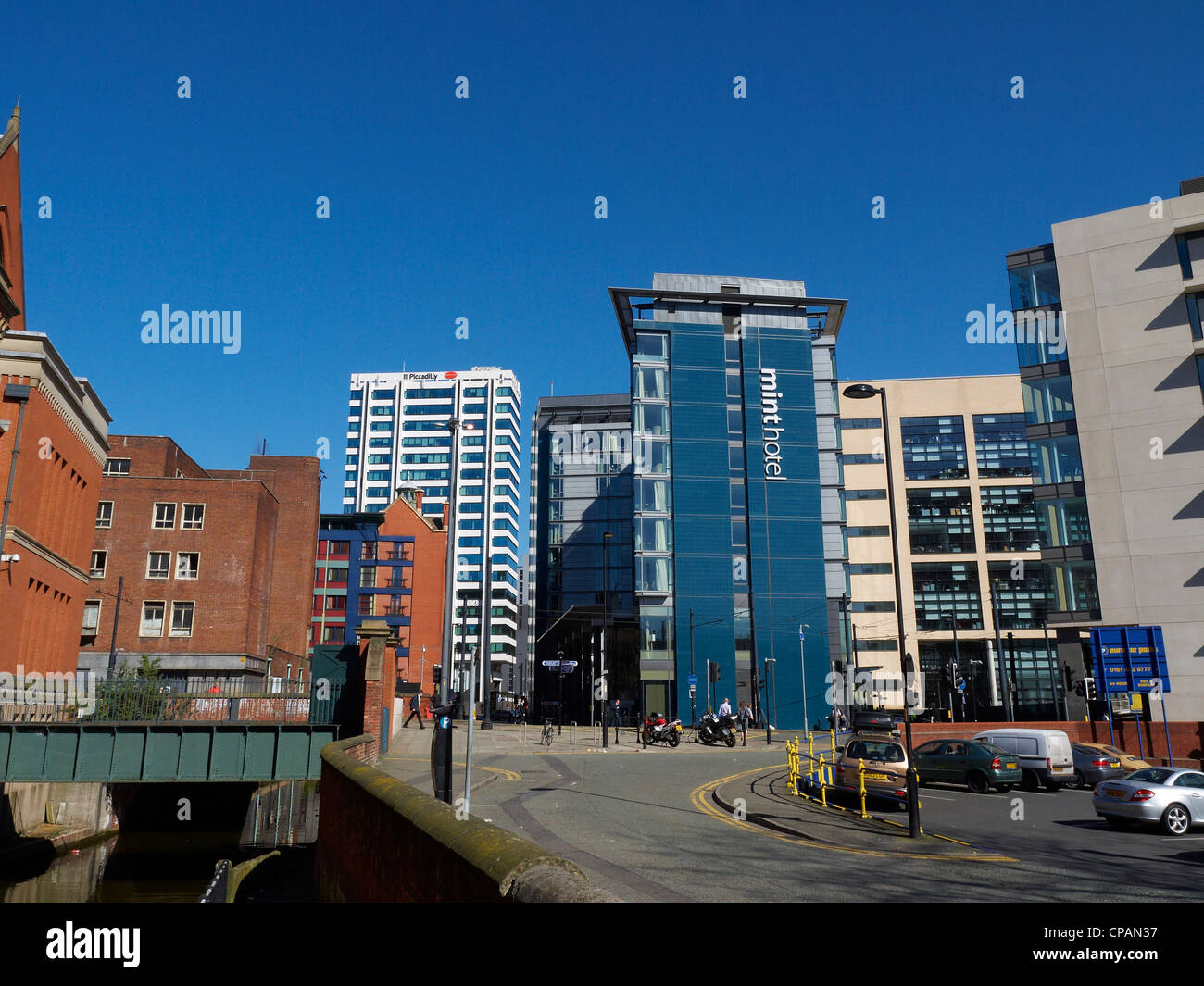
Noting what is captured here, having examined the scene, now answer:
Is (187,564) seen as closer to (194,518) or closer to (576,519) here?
(194,518)

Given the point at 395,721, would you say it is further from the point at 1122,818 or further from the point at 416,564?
the point at 416,564

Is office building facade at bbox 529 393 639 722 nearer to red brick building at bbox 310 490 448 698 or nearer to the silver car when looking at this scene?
red brick building at bbox 310 490 448 698

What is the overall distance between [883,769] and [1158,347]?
34.4 meters

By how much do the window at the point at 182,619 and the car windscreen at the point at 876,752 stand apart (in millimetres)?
49264

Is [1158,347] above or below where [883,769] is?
above

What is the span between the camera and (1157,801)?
17859 millimetres

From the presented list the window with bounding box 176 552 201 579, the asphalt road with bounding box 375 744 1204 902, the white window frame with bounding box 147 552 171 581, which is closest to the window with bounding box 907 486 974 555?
the window with bounding box 176 552 201 579

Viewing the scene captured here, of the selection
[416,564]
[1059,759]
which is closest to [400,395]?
[416,564]

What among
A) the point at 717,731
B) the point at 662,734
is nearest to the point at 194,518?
the point at 662,734

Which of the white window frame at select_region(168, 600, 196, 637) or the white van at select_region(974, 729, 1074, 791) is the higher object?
the white window frame at select_region(168, 600, 196, 637)

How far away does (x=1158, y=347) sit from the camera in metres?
43.9

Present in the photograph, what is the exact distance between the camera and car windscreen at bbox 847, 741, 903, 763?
2050 centimetres

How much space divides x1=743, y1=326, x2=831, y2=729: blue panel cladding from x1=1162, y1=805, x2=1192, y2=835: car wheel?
50688 mm

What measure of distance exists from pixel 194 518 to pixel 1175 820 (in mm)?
57616
